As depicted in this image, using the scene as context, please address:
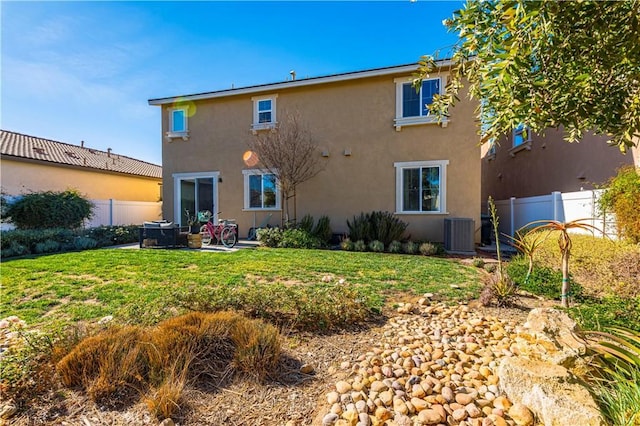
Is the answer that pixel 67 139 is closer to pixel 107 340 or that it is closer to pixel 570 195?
pixel 107 340

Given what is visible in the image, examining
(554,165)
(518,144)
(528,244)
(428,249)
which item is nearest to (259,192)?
(428,249)

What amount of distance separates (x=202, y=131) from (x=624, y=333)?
1411 centimetres

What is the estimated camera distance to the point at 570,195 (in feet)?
27.1

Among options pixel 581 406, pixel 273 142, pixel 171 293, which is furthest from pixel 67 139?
pixel 581 406

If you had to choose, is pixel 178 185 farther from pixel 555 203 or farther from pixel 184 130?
pixel 555 203

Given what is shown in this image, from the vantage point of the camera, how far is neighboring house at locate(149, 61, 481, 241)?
34.1 ft

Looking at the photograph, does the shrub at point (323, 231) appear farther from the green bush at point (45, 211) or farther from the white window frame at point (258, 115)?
the green bush at point (45, 211)

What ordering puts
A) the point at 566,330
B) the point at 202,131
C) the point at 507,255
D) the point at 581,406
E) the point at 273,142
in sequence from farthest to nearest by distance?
the point at 202,131, the point at 273,142, the point at 507,255, the point at 566,330, the point at 581,406

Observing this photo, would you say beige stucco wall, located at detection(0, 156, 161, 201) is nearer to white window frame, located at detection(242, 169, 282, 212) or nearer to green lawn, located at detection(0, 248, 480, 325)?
green lawn, located at detection(0, 248, 480, 325)

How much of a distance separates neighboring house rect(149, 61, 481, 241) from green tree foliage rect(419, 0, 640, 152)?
281 inches

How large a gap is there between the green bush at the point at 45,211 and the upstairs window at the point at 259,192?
6788 millimetres

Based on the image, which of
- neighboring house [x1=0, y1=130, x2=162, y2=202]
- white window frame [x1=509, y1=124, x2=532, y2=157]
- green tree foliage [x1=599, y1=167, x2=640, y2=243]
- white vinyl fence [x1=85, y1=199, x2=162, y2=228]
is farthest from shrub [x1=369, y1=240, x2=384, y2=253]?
neighboring house [x1=0, y1=130, x2=162, y2=202]

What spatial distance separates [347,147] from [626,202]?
7.92m

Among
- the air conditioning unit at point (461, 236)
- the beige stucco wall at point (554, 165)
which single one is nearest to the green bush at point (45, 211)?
the air conditioning unit at point (461, 236)
